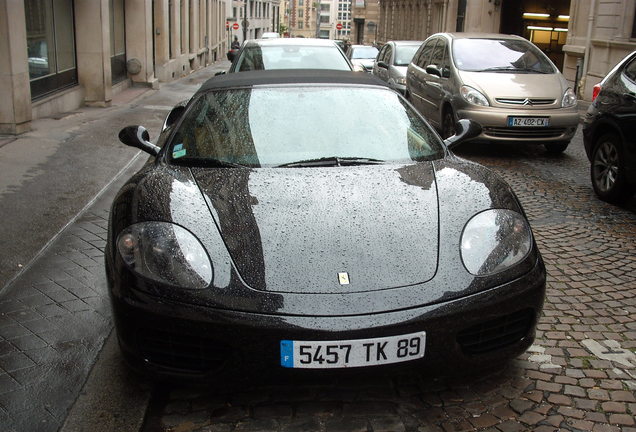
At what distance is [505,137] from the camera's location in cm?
926

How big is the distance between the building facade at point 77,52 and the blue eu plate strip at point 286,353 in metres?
8.03

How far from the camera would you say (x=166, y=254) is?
9.93ft

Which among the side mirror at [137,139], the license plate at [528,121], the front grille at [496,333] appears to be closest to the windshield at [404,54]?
the license plate at [528,121]

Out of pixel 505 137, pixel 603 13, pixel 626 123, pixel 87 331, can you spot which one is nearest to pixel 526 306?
pixel 87 331

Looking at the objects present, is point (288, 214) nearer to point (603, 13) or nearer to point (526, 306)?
point (526, 306)

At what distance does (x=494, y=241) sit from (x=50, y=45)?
11382mm

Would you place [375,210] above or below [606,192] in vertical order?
above

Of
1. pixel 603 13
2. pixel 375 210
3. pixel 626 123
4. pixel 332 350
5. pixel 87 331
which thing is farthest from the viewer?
pixel 603 13

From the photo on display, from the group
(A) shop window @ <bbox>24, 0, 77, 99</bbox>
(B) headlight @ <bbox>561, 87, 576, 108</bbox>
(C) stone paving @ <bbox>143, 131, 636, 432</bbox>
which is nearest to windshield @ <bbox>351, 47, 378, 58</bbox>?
(A) shop window @ <bbox>24, 0, 77, 99</bbox>

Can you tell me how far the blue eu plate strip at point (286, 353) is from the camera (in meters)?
2.75

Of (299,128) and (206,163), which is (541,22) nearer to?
(299,128)

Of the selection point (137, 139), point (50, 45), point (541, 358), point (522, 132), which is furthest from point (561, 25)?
point (541, 358)

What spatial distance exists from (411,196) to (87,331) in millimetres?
1871

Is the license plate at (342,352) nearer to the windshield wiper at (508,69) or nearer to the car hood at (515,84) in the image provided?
the car hood at (515,84)
